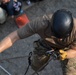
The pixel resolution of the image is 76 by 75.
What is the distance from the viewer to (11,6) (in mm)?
5715

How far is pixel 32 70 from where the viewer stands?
5.35m

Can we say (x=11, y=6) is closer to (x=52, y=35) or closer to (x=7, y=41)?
(x=7, y=41)

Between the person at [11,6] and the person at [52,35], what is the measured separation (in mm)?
1285

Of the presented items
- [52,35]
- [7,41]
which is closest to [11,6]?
[7,41]

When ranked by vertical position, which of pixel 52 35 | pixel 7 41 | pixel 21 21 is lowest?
pixel 21 21

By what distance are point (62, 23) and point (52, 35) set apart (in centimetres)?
28

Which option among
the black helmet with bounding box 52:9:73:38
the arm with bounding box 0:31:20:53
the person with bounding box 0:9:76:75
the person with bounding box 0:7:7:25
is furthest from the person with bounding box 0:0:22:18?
the black helmet with bounding box 52:9:73:38

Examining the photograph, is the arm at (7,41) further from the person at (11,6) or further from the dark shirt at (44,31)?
the person at (11,6)

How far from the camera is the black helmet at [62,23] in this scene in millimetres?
3910

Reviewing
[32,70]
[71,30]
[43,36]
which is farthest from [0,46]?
[32,70]

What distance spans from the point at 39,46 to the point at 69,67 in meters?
0.54

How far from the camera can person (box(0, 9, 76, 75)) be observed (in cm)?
394

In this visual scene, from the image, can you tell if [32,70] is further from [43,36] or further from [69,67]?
[43,36]

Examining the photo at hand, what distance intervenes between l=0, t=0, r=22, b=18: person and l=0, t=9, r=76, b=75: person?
1.28m
